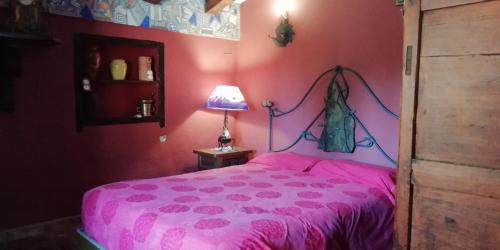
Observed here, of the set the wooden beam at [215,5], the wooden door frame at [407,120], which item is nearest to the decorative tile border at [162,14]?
the wooden beam at [215,5]

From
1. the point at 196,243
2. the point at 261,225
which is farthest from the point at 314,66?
the point at 196,243

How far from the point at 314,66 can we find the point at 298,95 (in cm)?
32

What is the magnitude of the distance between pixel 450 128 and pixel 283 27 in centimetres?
260

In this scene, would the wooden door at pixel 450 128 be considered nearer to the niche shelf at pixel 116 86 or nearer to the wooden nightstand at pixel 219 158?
the wooden nightstand at pixel 219 158

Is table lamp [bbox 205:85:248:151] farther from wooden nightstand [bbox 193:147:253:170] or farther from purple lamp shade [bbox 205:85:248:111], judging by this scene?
wooden nightstand [bbox 193:147:253:170]

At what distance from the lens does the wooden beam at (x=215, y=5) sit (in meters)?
3.72

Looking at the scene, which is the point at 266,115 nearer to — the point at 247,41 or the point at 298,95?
the point at 298,95

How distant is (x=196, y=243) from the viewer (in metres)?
1.60

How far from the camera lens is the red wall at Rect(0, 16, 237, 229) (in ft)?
9.52

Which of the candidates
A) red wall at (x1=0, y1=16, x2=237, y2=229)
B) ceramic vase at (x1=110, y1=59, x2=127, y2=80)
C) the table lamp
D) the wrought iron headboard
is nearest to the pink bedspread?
the wrought iron headboard

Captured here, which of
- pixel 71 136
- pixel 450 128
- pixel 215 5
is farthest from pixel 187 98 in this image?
pixel 450 128

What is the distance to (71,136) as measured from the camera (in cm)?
315

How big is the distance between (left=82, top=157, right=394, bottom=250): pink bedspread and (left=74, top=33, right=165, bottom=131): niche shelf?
1065 mm

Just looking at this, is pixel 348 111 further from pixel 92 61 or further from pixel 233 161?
pixel 92 61
